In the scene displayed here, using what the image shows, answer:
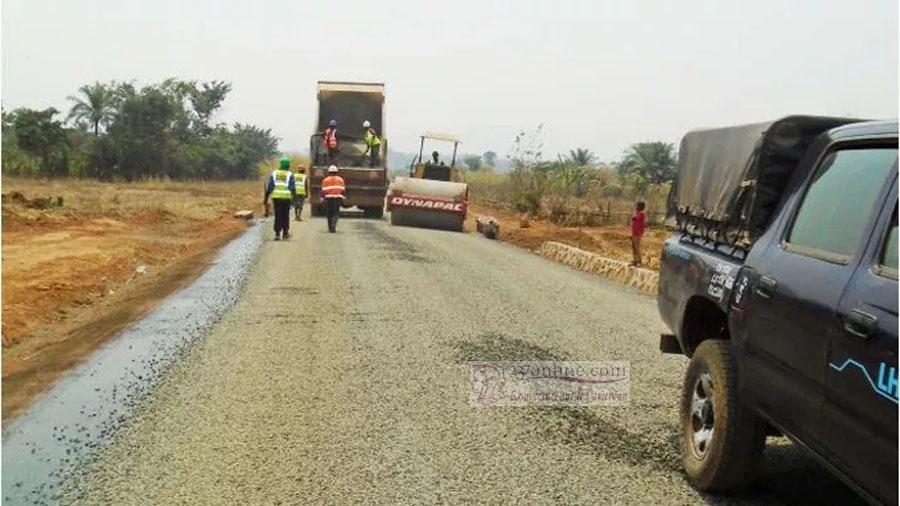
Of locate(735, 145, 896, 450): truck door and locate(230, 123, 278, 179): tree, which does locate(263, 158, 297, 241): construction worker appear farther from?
locate(230, 123, 278, 179): tree

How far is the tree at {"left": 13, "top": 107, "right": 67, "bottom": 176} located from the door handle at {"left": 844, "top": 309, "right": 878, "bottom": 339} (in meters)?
58.1

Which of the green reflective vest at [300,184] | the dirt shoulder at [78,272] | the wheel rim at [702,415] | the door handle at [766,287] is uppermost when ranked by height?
the door handle at [766,287]

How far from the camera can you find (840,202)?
3613 millimetres

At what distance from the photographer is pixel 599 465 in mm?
4781

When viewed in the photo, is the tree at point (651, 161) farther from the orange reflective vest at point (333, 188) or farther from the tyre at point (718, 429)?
the tyre at point (718, 429)

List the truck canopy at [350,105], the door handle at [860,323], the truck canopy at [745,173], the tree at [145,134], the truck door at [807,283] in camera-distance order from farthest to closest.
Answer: the tree at [145,134] < the truck canopy at [350,105] < the truck canopy at [745,173] < the truck door at [807,283] < the door handle at [860,323]

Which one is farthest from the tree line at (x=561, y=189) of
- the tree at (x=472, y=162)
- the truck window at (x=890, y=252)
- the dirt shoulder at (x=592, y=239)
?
the tree at (x=472, y=162)

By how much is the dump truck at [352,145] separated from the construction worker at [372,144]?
10 centimetres

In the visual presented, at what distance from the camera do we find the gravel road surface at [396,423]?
172 inches

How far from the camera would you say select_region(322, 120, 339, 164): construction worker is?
2484 centimetres

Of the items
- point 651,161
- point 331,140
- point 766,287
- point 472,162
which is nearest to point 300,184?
point 331,140

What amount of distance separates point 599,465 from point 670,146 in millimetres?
54117

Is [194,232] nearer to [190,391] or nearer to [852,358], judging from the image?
[190,391]

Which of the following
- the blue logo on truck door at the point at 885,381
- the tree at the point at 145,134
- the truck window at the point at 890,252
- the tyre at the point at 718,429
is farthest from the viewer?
the tree at the point at 145,134
